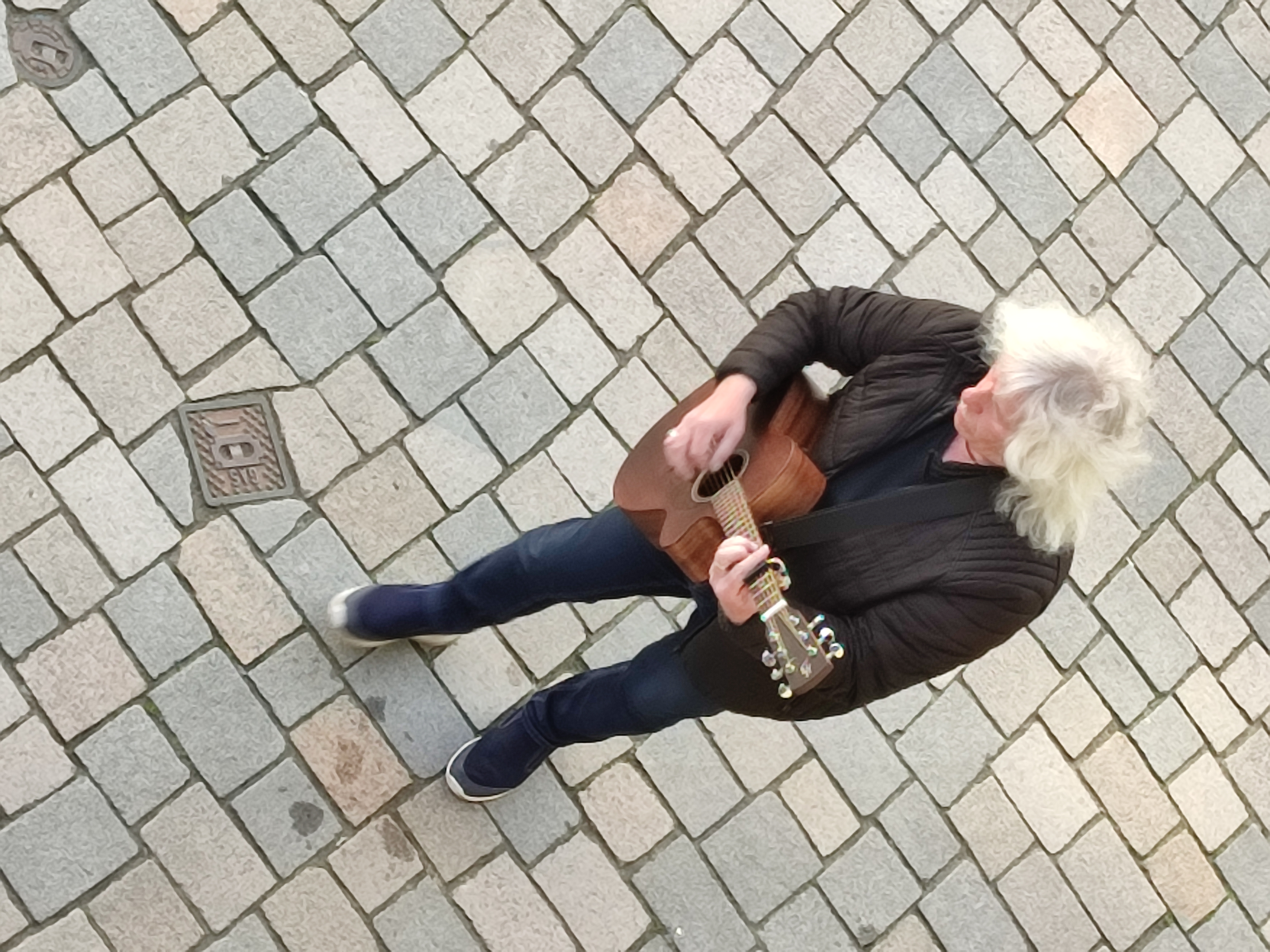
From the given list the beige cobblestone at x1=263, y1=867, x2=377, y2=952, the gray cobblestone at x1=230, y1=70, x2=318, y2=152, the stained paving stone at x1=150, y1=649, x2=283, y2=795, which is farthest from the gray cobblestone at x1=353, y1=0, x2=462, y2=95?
the beige cobblestone at x1=263, y1=867, x2=377, y2=952

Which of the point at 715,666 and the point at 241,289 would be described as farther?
the point at 241,289

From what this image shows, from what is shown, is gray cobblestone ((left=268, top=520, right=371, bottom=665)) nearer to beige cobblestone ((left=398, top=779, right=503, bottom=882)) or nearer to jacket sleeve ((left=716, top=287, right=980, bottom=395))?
beige cobblestone ((left=398, top=779, right=503, bottom=882))

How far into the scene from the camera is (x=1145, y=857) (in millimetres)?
4238

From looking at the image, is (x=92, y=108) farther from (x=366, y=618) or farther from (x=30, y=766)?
(x=30, y=766)

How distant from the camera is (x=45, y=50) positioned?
3.75m

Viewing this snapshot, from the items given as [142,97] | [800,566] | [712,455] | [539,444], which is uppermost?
[142,97]

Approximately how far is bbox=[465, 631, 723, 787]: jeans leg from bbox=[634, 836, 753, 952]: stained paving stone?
20.0 inches

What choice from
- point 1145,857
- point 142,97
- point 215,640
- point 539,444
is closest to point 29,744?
point 215,640

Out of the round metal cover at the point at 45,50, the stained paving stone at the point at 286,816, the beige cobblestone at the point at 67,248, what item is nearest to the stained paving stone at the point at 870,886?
the stained paving stone at the point at 286,816

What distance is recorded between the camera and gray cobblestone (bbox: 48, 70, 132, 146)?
373 centimetres

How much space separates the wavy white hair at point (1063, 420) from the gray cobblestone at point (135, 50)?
262 cm

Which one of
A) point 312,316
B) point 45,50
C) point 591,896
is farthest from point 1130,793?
point 45,50

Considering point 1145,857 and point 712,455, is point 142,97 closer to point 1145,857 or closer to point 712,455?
point 712,455

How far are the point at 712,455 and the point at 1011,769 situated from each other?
2022mm
